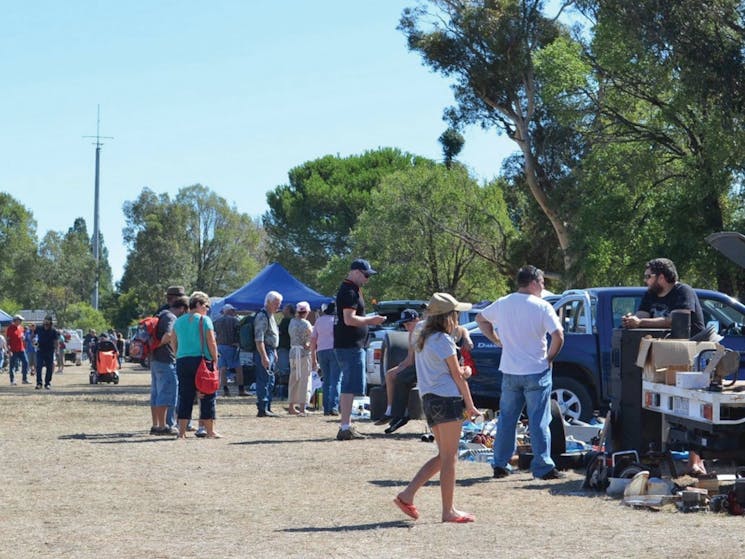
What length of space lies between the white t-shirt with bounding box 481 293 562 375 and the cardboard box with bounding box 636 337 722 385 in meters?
0.84

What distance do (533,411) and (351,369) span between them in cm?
424

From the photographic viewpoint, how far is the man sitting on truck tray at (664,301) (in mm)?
11188

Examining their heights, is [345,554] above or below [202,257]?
below

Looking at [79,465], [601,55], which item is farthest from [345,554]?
[601,55]

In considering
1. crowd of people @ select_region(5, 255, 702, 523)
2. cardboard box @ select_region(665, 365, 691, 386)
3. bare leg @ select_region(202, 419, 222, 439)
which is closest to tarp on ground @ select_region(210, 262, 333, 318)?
crowd of people @ select_region(5, 255, 702, 523)

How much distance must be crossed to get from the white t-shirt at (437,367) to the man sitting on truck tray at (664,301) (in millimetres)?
2949

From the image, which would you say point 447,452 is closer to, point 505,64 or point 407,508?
point 407,508

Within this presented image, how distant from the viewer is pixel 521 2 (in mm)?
41625

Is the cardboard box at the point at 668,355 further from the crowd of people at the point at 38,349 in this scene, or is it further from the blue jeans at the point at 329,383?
the crowd of people at the point at 38,349

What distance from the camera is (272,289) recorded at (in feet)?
103

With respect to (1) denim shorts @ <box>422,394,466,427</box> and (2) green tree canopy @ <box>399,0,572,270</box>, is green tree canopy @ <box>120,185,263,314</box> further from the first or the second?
(1) denim shorts @ <box>422,394,466,427</box>

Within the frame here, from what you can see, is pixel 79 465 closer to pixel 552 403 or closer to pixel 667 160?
pixel 552 403

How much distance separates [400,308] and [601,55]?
8184mm

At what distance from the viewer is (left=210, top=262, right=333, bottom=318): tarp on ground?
30.4 meters
